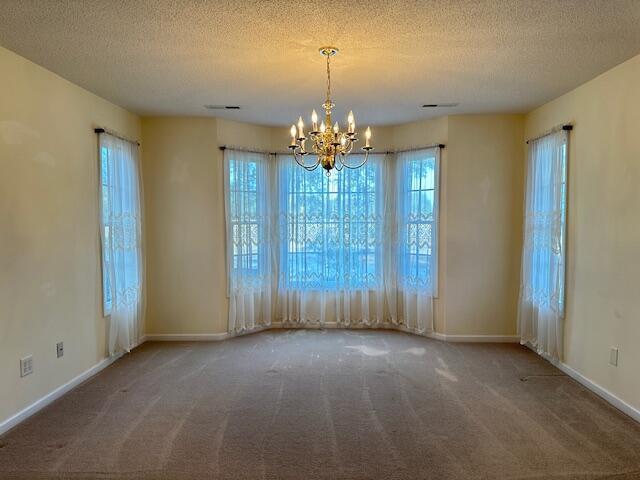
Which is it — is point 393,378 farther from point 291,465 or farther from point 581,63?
point 581,63

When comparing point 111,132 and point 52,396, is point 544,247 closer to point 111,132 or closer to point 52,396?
point 111,132

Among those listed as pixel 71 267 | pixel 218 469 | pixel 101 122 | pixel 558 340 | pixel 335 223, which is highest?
pixel 101 122

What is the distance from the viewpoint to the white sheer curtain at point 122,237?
4109 mm

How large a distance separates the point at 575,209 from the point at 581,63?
124 centimetres

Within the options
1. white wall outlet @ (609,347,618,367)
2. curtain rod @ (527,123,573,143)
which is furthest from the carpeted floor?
curtain rod @ (527,123,573,143)

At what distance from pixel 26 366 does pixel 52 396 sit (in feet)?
1.40

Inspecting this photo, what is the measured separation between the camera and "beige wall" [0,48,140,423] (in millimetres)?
2891

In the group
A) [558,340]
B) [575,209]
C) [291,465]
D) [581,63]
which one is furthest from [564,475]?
[581,63]

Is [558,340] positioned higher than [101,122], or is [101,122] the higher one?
[101,122]

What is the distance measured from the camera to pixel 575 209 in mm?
3732

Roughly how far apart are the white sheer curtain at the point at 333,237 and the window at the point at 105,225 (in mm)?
1991

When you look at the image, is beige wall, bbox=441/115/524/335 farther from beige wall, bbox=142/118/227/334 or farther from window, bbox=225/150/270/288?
beige wall, bbox=142/118/227/334

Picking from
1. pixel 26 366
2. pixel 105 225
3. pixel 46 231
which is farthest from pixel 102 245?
pixel 26 366

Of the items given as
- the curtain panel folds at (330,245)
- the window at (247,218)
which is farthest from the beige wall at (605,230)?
the window at (247,218)
